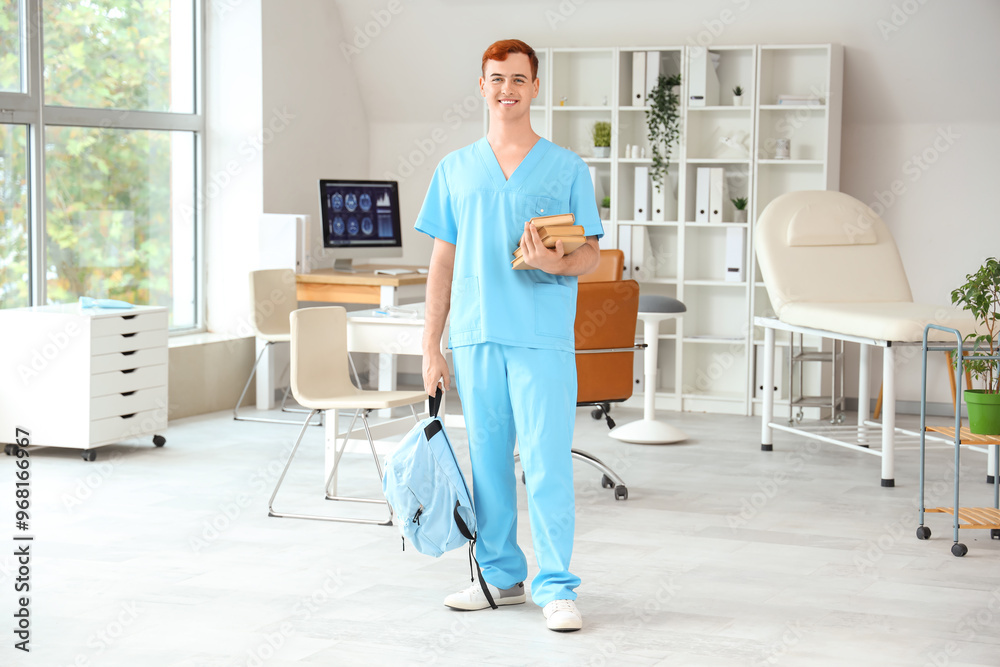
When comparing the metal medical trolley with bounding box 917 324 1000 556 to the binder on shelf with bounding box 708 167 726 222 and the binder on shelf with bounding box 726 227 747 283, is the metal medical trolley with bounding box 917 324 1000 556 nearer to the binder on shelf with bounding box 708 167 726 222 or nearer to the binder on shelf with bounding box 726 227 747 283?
the binder on shelf with bounding box 726 227 747 283

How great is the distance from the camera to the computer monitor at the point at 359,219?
262 inches

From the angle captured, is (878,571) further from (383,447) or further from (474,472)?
(383,447)

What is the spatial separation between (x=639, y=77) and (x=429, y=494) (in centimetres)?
426

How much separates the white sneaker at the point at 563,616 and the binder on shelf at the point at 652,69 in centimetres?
429

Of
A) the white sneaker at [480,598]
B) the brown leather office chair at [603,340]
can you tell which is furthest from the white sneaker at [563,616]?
the brown leather office chair at [603,340]

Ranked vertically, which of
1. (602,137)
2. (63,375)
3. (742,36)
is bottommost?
(63,375)

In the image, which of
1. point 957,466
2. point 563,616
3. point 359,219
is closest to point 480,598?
point 563,616

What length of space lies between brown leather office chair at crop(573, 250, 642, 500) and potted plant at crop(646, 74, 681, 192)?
2287 mm

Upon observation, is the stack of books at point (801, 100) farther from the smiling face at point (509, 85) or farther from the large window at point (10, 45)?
the large window at point (10, 45)

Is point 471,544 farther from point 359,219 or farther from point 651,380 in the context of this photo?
point 359,219

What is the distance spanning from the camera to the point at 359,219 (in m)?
6.81

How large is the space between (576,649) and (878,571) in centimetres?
124

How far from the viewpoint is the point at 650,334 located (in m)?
5.64

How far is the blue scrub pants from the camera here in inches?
118
